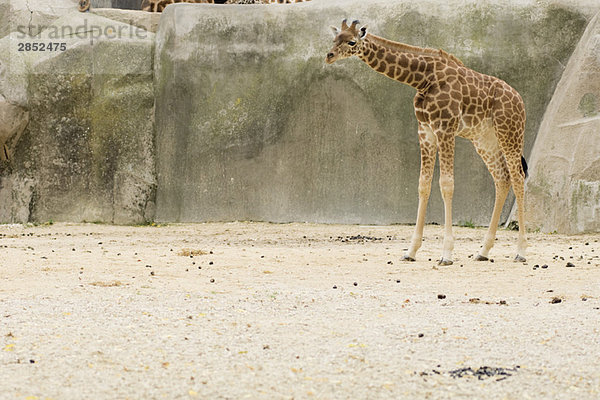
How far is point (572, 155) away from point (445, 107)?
3.09m

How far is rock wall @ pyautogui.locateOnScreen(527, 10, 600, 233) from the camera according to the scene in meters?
9.08

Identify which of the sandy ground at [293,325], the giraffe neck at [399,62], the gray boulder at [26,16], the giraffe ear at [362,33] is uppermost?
the gray boulder at [26,16]

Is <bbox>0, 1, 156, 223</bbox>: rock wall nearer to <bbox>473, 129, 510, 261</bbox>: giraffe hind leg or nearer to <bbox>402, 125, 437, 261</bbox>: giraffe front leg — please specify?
<bbox>402, 125, 437, 261</bbox>: giraffe front leg

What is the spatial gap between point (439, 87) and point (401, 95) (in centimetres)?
315

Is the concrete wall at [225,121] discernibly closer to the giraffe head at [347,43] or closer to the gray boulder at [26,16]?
the gray boulder at [26,16]

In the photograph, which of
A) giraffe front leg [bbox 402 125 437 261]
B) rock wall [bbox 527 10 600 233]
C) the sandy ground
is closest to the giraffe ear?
giraffe front leg [bbox 402 125 437 261]

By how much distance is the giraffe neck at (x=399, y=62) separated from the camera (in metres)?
6.92

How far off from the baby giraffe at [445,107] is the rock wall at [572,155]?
227 cm

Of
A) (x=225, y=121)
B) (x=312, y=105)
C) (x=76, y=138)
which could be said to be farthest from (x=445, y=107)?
(x=76, y=138)

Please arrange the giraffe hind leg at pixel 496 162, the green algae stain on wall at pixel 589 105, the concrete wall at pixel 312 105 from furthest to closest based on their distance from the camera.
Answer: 1. the concrete wall at pixel 312 105
2. the green algae stain on wall at pixel 589 105
3. the giraffe hind leg at pixel 496 162

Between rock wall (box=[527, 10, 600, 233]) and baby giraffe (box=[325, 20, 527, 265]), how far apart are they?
2.27 metres

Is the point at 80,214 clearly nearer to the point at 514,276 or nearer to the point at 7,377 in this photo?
the point at 514,276

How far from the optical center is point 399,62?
693 centimetres

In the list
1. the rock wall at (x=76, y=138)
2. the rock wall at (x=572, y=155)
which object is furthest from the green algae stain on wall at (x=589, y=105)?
the rock wall at (x=76, y=138)
